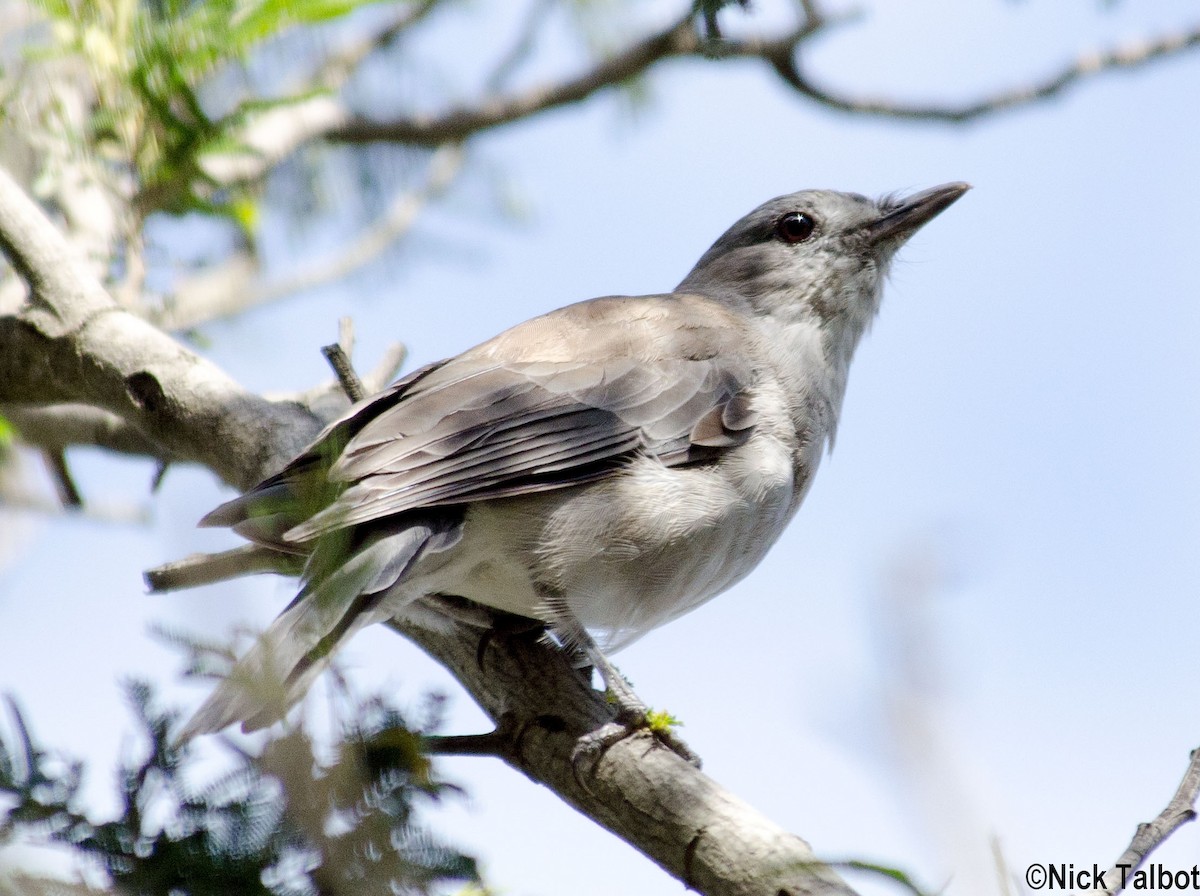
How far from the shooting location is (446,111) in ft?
17.6

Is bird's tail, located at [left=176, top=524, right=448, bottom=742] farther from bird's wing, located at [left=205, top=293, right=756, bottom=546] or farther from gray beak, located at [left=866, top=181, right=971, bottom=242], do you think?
gray beak, located at [left=866, top=181, right=971, bottom=242]

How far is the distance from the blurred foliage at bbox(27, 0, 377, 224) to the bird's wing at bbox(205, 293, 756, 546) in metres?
0.98

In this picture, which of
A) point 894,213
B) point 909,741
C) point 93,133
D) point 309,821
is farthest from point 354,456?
point 894,213

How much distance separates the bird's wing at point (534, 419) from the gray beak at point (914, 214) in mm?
961

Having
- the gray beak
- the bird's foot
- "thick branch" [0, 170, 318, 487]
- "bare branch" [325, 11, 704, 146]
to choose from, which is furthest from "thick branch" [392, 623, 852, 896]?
"bare branch" [325, 11, 704, 146]

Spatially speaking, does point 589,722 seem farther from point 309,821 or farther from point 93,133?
point 93,133

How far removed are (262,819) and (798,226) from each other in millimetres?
3780

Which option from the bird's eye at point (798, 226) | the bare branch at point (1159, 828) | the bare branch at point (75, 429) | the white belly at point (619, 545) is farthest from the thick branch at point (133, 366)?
the bare branch at point (1159, 828)

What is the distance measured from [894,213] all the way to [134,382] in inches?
118

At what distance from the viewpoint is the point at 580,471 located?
3.65 meters

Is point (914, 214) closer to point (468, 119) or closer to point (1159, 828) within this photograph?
point (468, 119)

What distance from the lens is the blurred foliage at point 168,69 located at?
11.5 feet

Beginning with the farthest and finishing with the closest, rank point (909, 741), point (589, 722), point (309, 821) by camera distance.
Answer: point (589, 722) → point (309, 821) → point (909, 741)

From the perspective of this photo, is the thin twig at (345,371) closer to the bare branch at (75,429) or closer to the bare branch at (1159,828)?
the bare branch at (75,429)
